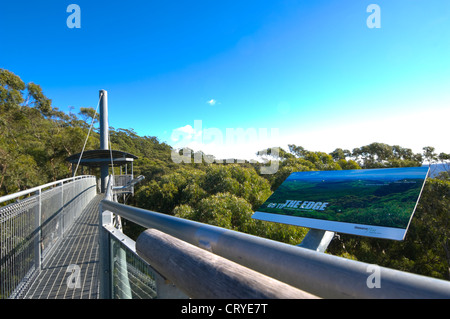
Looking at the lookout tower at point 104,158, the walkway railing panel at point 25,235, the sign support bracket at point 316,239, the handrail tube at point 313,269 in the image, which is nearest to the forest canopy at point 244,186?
the lookout tower at point 104,158

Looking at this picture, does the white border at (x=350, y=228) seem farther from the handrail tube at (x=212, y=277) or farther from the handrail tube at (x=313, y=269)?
the handrail tube at (x=212, y=277)

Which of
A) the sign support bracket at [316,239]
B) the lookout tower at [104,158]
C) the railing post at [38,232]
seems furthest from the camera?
the lookout tower at [104,158]

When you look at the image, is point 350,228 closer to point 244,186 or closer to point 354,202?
point 354,202

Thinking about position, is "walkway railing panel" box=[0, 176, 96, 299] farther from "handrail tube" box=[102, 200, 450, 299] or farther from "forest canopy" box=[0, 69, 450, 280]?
"forest canopy" box=[0, 69, 450, 280]

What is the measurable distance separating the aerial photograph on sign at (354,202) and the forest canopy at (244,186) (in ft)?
16.3

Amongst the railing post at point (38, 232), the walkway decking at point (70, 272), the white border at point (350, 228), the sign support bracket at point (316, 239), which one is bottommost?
the walkway decking at point (70, 272)

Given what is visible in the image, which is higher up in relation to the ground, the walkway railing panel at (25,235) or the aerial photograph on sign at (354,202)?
the aerial photograph on sign at (354,202)

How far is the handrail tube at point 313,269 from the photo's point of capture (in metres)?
0.43

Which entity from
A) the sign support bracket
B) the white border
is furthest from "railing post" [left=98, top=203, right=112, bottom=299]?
the sign support bracket

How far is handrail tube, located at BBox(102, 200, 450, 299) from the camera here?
1.42 ft

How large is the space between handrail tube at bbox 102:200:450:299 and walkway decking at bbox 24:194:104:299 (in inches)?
146

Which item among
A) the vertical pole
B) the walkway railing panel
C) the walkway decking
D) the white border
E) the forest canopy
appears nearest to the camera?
the white border
